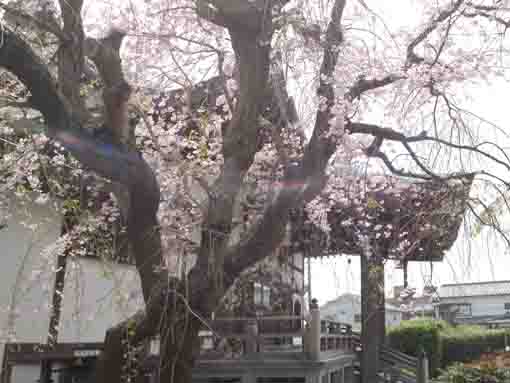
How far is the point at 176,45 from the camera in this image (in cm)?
613

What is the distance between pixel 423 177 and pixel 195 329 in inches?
104

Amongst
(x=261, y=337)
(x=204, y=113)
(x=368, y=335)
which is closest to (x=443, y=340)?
(x=368, y=335)

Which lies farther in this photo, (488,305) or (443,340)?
(488,305)

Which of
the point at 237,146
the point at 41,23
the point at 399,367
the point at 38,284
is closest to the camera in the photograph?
the point at 41,23

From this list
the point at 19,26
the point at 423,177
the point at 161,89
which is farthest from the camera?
the point at 161,89

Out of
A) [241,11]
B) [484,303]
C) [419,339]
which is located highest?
[241,11]

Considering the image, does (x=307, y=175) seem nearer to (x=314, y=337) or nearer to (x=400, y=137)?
(x=400, y=137)

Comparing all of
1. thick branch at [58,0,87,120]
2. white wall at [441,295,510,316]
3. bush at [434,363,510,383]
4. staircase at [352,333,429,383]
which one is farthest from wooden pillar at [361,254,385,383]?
white wall at [441,295,510,316]

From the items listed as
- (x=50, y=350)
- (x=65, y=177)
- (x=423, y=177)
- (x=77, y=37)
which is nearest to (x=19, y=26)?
(x=77, y=37)

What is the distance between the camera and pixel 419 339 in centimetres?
1622

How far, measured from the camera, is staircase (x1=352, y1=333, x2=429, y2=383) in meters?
10.9

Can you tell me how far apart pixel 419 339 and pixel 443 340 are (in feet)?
13.2

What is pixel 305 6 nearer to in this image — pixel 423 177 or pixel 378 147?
pixel 378 147

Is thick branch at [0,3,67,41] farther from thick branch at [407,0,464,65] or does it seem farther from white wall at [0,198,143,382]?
thick branch at [407,0,464,65]
